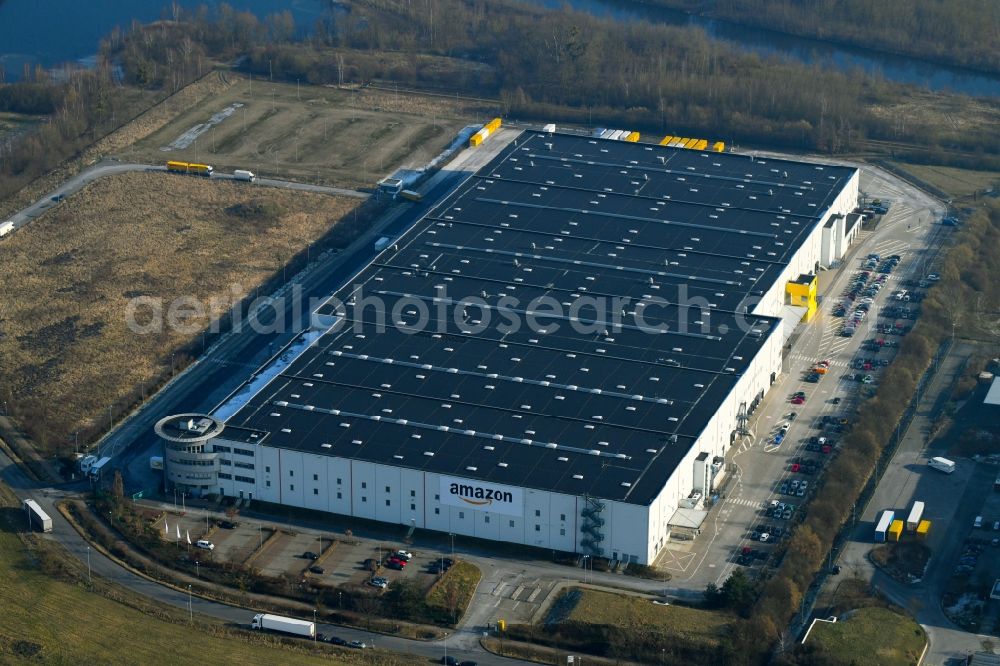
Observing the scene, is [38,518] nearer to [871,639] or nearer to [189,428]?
[189,428]

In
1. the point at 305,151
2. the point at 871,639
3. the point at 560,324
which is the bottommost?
the point at 871,639

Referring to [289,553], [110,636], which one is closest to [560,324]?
[289,553]

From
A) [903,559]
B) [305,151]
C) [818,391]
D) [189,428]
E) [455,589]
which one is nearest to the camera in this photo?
[455,589]

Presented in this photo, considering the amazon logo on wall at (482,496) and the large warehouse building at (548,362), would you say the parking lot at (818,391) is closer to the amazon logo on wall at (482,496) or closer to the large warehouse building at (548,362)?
the large warehouse building at (548,362)

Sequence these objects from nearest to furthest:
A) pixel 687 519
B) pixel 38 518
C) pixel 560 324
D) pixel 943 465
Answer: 1. pixel 687 519
2. pixel 38 518
3. pixel 943 465
4. pixel 560 324

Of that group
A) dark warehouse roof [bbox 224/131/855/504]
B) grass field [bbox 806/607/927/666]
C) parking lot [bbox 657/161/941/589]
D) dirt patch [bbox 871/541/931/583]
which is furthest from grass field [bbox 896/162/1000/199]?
grass field [bbox 806/607/927/666]

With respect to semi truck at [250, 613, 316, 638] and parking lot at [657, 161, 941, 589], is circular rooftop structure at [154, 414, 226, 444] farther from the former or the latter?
parking lot at [657, 161, 941, 589]

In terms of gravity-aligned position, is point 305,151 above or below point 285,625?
above
